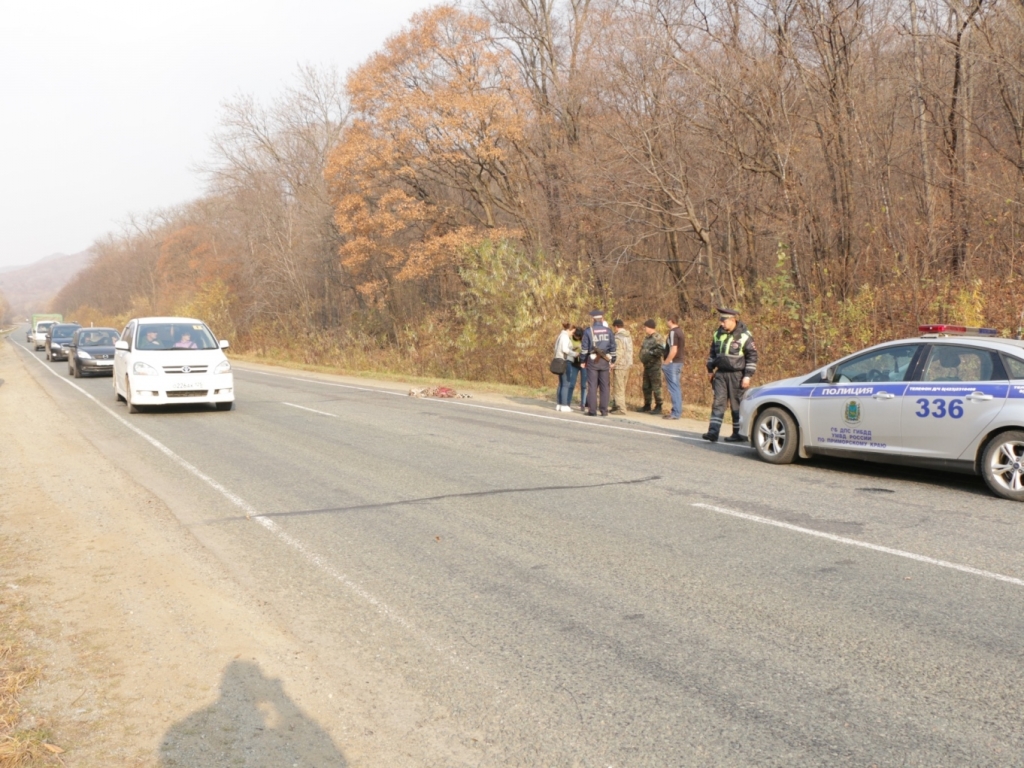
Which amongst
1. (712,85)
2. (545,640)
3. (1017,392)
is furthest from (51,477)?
(712,85)

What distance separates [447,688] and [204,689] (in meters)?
1.19

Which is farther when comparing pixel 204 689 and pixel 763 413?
pixel 763 413

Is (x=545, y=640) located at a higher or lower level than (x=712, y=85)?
lower

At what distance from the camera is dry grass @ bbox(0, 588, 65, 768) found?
3477mm

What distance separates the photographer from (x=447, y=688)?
4148 millimetres

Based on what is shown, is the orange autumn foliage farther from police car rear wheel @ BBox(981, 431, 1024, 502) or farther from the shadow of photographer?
the shadow of photographer

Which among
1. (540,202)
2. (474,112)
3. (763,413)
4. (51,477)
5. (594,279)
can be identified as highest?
(474,112)

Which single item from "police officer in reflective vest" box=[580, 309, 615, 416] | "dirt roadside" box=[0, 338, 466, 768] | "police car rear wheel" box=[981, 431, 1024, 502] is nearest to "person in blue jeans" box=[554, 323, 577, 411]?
"police officer in reflective vest" box=[580, 309, 615, 416]

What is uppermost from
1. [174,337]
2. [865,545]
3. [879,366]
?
[879,366]

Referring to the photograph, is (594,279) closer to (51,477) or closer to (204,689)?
(51,477)

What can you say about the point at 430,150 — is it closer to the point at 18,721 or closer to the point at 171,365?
the point at 171,365

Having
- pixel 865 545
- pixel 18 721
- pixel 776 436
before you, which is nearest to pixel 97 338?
pixel 776 436

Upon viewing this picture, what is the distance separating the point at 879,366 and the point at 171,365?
11.8m

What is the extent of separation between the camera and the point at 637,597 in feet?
17.6
